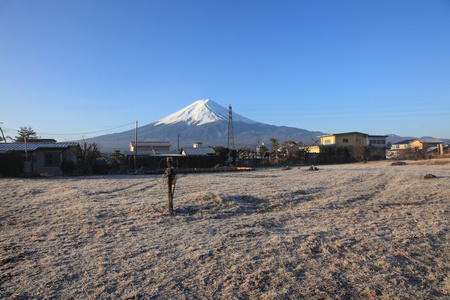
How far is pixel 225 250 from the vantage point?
423cm

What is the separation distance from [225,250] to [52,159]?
67.4 feet

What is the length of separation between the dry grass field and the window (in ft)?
48.1

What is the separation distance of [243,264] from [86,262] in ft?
6.57

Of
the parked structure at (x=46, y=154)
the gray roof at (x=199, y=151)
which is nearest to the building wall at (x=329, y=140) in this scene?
the gray roof at (x=199, y=151)

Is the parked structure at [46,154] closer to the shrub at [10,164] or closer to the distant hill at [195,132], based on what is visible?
the shrub at [10,164]

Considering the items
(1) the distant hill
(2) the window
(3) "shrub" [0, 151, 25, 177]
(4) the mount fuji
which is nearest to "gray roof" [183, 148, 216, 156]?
(2) the window

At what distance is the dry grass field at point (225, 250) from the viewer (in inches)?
122

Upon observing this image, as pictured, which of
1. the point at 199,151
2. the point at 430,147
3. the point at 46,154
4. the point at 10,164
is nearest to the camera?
the point at 10,164

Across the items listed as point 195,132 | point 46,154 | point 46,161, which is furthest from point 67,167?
point 195,132

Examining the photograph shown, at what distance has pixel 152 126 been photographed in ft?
569

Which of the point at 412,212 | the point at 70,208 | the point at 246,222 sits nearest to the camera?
the point at 246,222

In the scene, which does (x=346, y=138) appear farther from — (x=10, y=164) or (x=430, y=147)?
(x=10, y=164)

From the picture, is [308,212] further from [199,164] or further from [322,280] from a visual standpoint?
[199,164]

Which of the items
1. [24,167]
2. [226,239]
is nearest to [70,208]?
[226,239]
